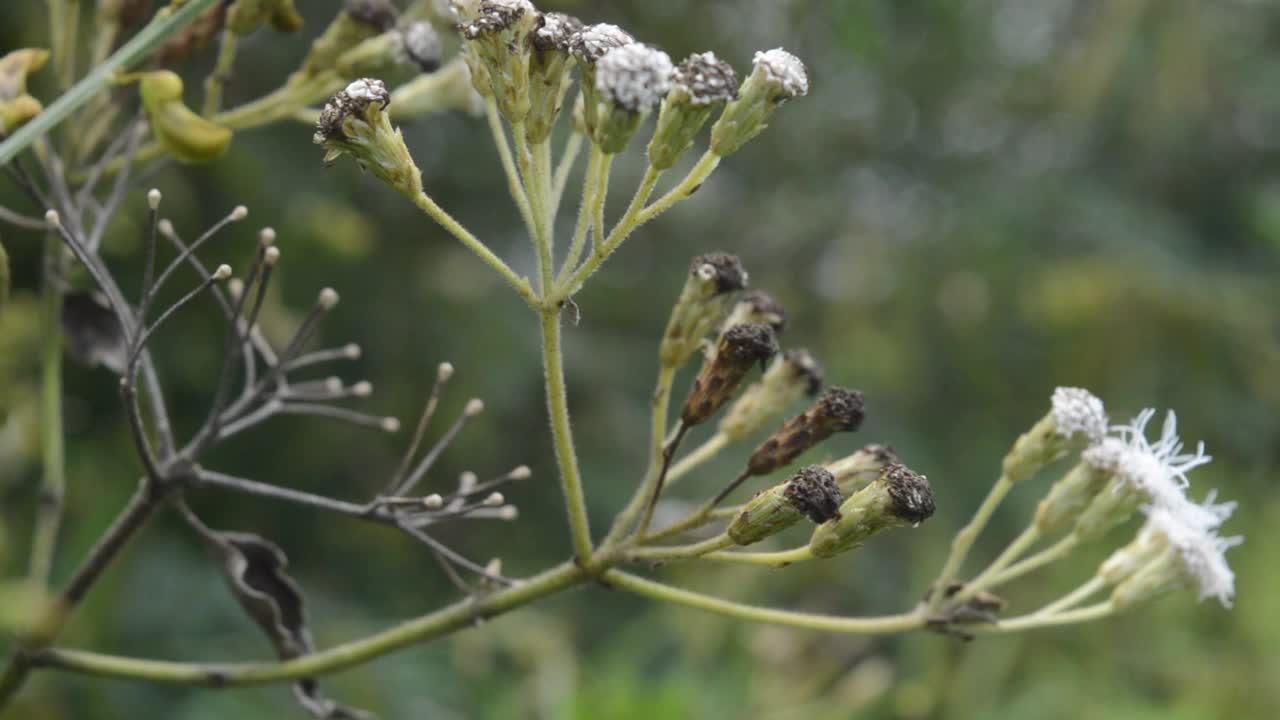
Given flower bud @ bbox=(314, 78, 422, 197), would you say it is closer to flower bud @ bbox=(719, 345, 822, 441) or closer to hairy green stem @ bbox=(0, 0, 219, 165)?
hairy green stem @ bbox=(0, 0, 219, 165)

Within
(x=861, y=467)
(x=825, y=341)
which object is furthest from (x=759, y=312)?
(x=825, y=341)

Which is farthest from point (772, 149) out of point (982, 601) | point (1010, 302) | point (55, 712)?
point (982, 601)

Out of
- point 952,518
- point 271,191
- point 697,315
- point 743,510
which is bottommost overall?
point 743,510

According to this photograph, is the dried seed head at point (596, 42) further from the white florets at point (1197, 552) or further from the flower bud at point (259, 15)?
the white florets at point (1197, 552)

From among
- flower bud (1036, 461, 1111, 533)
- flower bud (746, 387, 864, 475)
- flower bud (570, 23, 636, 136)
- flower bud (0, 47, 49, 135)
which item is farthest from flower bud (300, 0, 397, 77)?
flower bud (1036, 461, 1111, 533)

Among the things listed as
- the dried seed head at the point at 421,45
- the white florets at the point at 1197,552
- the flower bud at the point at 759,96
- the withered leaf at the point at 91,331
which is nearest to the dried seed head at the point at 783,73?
the flower bud at the point at 759,96

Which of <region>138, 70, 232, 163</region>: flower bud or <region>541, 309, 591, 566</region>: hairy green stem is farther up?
<region>138, 70, 232, 163</region>: flower bud

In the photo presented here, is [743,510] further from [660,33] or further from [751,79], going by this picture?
[660,33]
